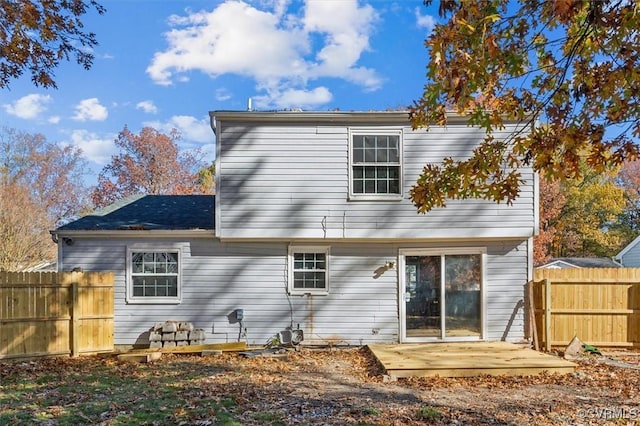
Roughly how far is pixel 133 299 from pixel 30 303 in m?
1.92

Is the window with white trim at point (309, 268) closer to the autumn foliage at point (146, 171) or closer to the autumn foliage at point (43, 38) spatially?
the autumn foliage at point (43, 38)

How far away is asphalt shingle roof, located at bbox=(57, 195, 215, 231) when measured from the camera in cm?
1027

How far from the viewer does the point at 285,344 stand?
9.83m

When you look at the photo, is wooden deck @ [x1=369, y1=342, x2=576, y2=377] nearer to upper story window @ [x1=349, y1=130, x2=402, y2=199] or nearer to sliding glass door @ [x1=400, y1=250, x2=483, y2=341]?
sliding glass door @ [x1=400, y1=250, x2=483, y2=341]

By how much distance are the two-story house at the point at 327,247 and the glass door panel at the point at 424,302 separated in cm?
2

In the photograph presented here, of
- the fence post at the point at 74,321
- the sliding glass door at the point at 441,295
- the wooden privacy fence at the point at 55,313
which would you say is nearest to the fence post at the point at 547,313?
the sliding glass door at the point at 441,295

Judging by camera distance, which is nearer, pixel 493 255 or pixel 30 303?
pixel 30 303

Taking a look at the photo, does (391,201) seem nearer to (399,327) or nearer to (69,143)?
(399,327)

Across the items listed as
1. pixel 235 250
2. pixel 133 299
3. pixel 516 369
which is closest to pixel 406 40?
pixel 235 250

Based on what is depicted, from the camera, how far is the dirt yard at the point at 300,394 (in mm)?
5305

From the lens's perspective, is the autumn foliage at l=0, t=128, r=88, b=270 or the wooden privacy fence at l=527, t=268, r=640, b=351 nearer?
the wooden privacy fence at l=527, t=268, r=640, b=351

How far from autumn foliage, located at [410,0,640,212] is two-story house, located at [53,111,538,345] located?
190 inches

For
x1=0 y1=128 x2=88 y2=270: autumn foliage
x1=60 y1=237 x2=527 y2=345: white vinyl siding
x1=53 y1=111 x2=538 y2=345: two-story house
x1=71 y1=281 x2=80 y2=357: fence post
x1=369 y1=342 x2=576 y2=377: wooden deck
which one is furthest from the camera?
x1=0 y1=128 x2=88 y2=270: autumn foliage

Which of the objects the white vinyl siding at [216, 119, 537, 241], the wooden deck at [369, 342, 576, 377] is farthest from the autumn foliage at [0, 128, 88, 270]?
the wooden deck at [369, 342, 576, 377]
